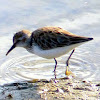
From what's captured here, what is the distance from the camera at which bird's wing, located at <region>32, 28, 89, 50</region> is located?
6871 millimetres

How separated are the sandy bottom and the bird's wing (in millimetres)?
893

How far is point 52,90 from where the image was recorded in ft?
19.5

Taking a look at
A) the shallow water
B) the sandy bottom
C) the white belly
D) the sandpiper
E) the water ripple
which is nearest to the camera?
the sandy bottom

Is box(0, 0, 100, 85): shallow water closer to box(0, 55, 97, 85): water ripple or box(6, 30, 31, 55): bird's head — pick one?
box(0, 55, 97, 85): water ripple

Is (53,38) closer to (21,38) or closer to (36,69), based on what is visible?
(21,38)

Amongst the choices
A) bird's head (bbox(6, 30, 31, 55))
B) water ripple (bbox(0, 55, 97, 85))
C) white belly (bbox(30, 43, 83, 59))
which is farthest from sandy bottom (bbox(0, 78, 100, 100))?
bird's head (bbox(6, 30, 31, 55))

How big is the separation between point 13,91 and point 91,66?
2.71m

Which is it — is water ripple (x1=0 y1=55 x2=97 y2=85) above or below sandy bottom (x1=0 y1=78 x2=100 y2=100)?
below

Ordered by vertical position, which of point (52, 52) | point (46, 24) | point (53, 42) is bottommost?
point (46, 24)

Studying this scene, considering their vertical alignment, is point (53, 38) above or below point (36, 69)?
above

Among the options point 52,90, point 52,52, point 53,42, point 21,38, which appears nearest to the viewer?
point 52,90

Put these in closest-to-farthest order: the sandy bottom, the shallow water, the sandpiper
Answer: the sandy bottom, the sandpiper, the shallow water

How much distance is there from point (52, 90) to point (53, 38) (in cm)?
151

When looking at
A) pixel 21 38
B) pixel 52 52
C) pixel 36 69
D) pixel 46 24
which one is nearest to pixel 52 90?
pixel 52 52
